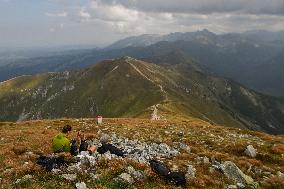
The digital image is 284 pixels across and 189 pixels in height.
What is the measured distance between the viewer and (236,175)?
25.1 metres

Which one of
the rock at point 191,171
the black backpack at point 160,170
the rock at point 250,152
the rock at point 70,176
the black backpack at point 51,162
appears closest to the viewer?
the rock at point 70,176

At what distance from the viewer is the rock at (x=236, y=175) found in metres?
24.4

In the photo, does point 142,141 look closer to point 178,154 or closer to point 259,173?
point 178,154

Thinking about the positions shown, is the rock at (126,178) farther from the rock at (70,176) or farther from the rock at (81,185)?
the rock at (70,176)

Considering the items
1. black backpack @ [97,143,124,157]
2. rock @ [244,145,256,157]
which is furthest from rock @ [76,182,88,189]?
rock @ [244,145,256,157]

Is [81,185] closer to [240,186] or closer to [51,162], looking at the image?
[51,162]

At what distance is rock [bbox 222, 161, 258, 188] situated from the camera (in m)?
24.4

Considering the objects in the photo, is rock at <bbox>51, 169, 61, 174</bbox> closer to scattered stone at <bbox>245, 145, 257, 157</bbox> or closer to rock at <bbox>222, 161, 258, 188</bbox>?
rock at <bbox>222, 161, 258, 188</bbox>

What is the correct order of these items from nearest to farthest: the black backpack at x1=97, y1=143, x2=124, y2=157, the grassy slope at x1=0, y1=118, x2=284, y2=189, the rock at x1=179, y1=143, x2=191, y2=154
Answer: the grassy slope at x1=0, y1=118, x2=284, y2=189 → the black backpack at x1=97, y1=143, x2=124, y2=157 → the rock at x1=179, y1=143, x2=191, y2=154

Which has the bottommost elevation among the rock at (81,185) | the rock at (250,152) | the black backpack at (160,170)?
the rock at (250,152)

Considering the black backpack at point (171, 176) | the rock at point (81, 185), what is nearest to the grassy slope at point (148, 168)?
the rock at point (81, 185)

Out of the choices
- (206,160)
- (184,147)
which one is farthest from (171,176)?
(184,147)

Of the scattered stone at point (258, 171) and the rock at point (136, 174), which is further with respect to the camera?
the scattered stone at point (258, 171)

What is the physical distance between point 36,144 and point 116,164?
39.0 ft
